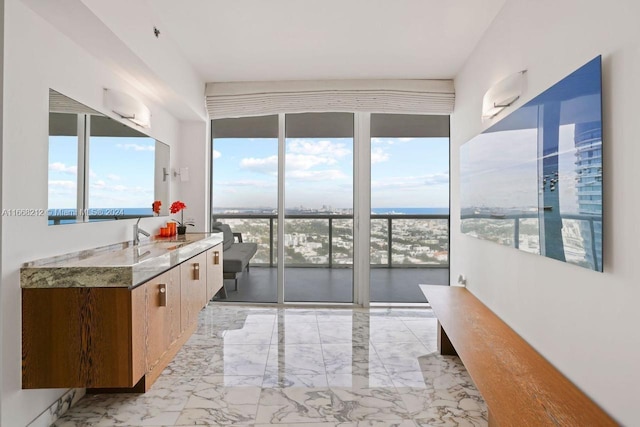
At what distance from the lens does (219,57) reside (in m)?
3.30

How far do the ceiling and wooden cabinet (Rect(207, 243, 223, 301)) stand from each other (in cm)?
183

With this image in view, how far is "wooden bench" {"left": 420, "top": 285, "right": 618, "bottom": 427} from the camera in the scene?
4.53 feet

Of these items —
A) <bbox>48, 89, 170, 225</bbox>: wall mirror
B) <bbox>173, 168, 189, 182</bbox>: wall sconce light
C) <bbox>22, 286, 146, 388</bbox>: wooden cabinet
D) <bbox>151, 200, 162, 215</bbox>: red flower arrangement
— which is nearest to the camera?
<bbox>22, 286, 146, 388</bbox>: wooden cabinet

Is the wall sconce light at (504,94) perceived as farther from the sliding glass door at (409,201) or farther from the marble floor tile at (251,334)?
the marble floor tile at (251,334)

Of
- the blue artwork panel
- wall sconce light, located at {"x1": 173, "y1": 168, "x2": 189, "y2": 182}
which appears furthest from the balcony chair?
the blue artwork panel

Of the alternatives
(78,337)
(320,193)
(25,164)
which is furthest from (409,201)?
(25,164)

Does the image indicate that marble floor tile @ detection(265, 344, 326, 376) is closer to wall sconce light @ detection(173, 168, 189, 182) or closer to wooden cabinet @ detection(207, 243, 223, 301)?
wooden cabinet @ detection(207, 243, 223, 301)

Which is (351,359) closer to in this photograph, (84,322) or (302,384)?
(302,384)

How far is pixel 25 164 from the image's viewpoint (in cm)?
175

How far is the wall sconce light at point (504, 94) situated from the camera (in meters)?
2.19

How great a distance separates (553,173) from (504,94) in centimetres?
83

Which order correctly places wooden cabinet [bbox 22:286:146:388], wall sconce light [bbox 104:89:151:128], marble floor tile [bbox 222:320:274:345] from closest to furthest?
wooden cabinet [bbox 22:286:146:388] → wall sconce light [bbox 104:89:151:128] → marble floor tile [bbox 222:320:274:345]

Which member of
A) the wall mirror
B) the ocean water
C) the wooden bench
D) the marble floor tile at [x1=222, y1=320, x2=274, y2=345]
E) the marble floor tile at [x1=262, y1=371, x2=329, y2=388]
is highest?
the wall mirror

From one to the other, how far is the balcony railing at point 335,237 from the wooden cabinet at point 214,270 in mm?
648
